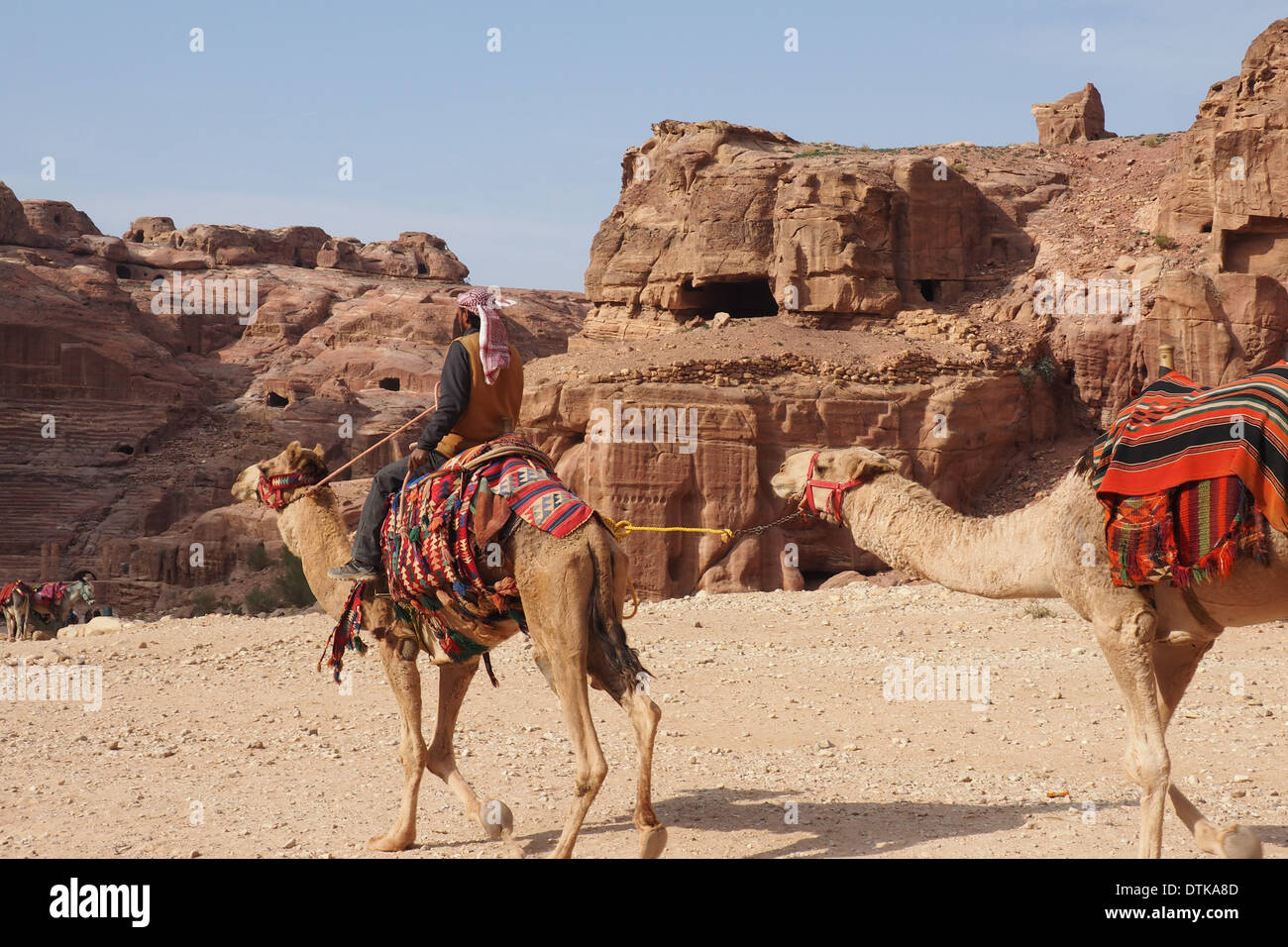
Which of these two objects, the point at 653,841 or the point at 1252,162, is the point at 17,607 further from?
the point at 1252,162

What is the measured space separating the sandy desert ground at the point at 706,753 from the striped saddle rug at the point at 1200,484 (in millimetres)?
1743

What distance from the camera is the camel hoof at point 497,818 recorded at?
22.1ft

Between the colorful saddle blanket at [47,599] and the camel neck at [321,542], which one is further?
the colorful saddle blanket at [47,599]

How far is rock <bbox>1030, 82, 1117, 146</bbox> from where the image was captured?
4566 cm

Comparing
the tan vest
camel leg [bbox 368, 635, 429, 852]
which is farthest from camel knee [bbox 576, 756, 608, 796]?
the tan vest

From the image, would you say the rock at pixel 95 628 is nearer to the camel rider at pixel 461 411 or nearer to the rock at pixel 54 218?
the camel rider at pixel 461 411

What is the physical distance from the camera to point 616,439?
1104 inches

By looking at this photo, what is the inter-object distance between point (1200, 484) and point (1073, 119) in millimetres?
44620

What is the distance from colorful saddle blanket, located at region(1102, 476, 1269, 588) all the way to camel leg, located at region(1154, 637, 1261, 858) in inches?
21.0

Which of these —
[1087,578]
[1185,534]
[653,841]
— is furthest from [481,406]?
[1185,534]

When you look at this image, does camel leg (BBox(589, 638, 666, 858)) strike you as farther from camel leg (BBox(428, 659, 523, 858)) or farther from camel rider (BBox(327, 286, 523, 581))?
camel rider (BBox(327, 286, 523, 581))

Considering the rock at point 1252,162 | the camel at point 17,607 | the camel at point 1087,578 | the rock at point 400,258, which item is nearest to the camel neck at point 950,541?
the camel at point 1087,578

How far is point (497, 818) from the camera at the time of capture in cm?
677

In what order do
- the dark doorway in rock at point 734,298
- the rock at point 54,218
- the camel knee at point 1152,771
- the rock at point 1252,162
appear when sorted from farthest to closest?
the rock at point 54,218 → the dark doorway in rock at point 734,298 → the rock at point 1252,162 → the camel knee at point 1152,771
